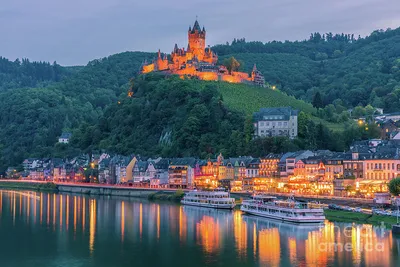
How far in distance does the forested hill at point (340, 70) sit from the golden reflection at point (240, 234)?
62.3m

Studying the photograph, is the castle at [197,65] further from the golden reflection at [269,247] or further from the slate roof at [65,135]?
the golden reflection at [269,247]

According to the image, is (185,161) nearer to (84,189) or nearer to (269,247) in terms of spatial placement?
(84,189)

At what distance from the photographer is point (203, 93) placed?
10294 cm

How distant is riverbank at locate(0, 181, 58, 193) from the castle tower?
121 ft

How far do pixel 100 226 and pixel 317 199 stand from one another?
1838cm

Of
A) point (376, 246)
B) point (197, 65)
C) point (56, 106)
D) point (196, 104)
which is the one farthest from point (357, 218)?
point (56, 106)

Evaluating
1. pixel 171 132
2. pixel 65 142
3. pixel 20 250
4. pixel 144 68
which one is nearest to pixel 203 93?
pixel 171 132

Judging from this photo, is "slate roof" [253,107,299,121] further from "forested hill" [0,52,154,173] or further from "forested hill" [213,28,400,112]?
"forested hill" [0,52,154,173]

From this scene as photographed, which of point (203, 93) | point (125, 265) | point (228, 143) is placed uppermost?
point (203, 93)

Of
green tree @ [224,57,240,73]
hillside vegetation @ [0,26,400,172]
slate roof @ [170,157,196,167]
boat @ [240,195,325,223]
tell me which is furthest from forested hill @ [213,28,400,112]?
boat @ [240,195,325,223]

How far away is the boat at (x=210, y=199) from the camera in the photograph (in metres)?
64.6

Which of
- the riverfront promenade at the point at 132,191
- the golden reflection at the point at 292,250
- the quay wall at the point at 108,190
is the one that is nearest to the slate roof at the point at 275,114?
the riverfront promenade at the point at 132,191

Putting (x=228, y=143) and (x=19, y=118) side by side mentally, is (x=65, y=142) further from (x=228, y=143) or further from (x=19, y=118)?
(x=228, y=143)

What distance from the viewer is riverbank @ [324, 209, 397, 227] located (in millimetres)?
48531
